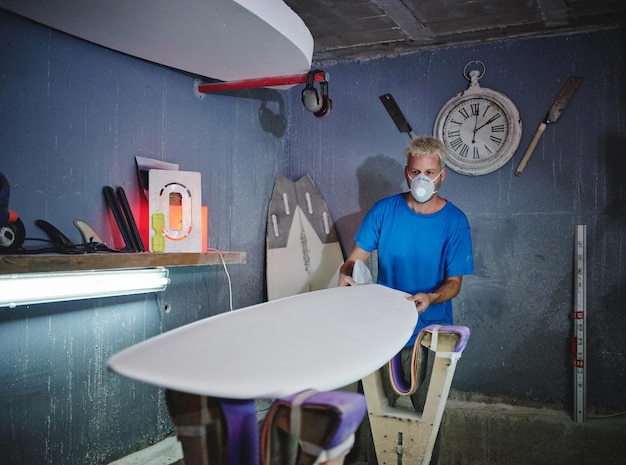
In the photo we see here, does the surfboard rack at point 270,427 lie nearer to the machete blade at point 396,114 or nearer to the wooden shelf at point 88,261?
the wooden shelf at point 88,261

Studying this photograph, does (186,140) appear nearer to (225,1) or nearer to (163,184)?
(163,184)

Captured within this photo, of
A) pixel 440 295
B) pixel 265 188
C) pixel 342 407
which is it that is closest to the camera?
pixel 342 407

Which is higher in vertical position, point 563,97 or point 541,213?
point 563,97

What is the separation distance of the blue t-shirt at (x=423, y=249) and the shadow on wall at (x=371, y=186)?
104 cm

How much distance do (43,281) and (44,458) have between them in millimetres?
885

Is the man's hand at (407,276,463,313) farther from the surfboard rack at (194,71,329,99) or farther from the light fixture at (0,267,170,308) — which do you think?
the surfboard rack at (194,71,329,99)

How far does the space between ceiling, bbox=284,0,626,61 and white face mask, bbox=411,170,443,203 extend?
112 centimetres

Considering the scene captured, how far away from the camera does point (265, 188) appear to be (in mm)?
3969

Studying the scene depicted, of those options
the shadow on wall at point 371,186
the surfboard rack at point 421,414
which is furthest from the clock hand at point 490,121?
the surfboard rack at point 421,414

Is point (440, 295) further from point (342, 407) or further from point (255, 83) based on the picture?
point (342, 407)

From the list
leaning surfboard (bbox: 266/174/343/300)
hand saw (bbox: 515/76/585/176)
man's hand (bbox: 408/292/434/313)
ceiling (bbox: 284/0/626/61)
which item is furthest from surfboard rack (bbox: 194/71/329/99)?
hand saw (bbox: 515/76/585/176)

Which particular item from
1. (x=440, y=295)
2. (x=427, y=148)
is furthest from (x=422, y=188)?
(x=440, y=295)

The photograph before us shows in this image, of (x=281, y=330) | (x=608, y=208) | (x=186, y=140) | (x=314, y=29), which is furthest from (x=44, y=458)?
(x=608, y=208)

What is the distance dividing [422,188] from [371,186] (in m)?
1.33
